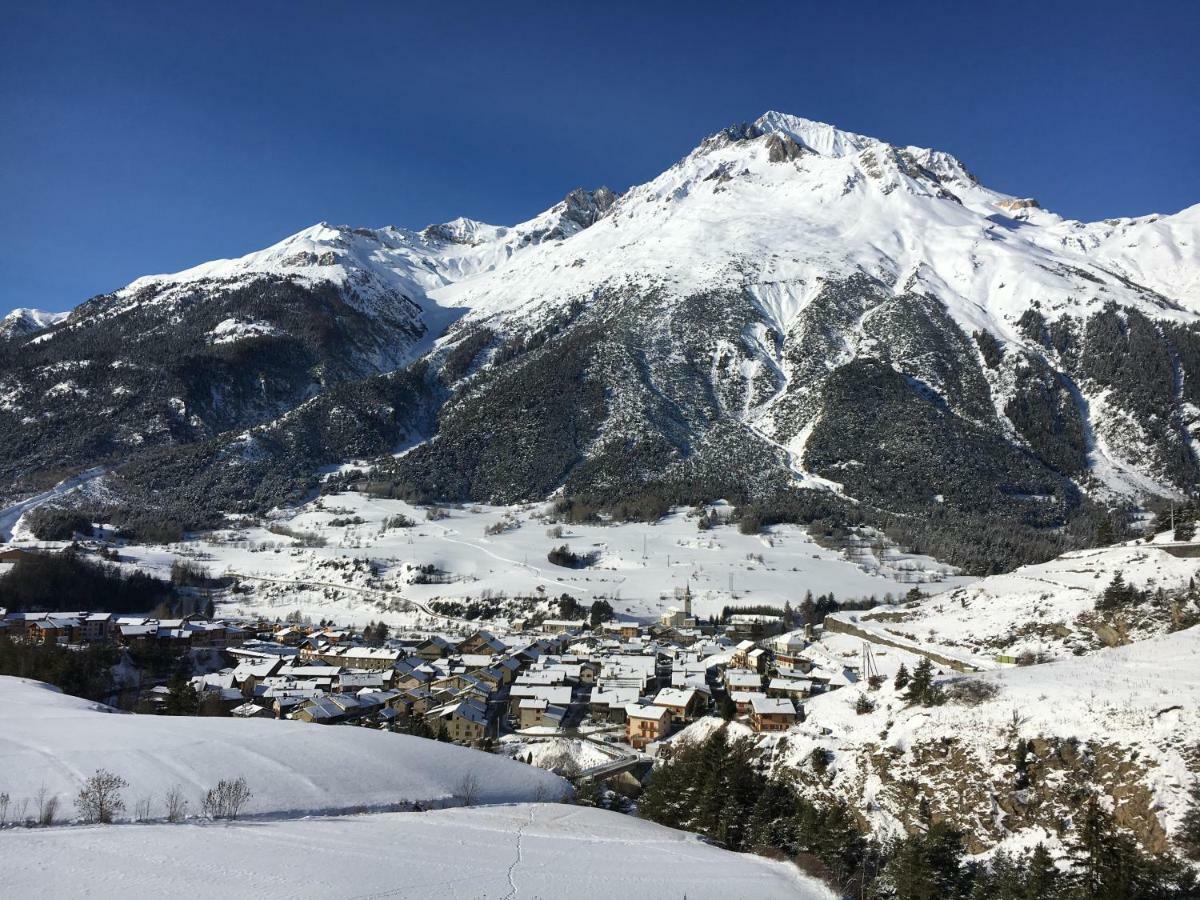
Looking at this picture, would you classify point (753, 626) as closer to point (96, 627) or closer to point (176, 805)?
point (96, 627)

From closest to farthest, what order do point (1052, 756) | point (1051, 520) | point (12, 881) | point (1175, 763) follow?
point (12, 881)
point (1175, 763)
point (1052, 756)
point (1051, 520)

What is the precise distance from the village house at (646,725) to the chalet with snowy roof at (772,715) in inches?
263

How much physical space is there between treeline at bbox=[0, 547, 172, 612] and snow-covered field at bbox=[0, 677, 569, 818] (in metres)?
55.2

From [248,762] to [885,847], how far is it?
23355mm

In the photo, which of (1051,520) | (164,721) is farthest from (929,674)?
(1051,520)

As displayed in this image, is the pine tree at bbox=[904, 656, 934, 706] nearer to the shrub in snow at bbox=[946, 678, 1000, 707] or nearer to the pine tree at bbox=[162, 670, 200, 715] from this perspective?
the shrub in snow at bbox=[946, 678, 1000, 707]

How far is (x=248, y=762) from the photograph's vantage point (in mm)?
32406

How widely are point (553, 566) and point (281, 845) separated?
9539cm

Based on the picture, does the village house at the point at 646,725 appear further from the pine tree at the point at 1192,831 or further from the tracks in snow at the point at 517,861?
the pine tree at the point at 1192,831

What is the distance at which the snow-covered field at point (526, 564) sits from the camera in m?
104

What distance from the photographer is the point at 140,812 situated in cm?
2692

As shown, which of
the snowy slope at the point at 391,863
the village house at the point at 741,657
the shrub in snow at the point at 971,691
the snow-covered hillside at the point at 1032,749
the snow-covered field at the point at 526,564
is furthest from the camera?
the snow-covered field at the point at 526,564

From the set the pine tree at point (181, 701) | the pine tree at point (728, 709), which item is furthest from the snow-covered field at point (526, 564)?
the pine tree at point (728, 709)

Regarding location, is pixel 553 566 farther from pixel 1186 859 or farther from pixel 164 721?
pixel 1186 859
